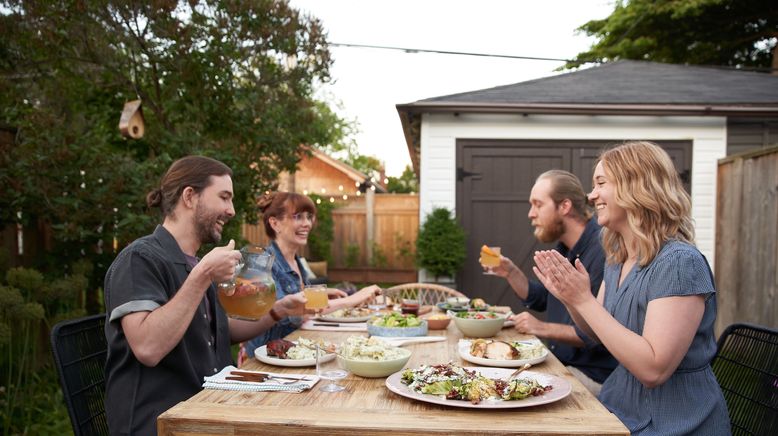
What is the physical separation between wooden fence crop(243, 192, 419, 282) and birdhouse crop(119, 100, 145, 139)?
930 centimetres

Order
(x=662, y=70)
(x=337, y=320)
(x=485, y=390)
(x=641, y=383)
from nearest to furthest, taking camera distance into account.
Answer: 1. (x=485, y=390)
2. (x=641, y=383)
3. (x=337, y=320)
4. (x=662, y=70)

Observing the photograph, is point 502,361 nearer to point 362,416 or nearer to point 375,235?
point 362,416

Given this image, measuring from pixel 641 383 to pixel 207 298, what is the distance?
161cm

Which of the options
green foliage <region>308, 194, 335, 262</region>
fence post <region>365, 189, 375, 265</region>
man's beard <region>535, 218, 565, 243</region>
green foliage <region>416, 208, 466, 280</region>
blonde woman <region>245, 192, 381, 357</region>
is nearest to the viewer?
man's beard <region>535, 218, 565, 243</region>

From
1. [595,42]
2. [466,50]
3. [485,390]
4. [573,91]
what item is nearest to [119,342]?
[485,390]

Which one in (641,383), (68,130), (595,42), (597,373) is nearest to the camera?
(641,383)

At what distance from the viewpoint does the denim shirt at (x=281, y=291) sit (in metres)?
2.99

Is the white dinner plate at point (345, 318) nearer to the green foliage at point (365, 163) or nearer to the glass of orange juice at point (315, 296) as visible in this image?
the glass of orange juice at point (315, 296)

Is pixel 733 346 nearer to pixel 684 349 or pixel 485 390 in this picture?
pixel 684 349

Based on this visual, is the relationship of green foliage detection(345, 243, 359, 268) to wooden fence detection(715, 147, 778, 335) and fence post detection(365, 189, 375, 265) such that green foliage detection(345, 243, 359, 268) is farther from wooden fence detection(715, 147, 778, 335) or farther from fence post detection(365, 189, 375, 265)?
wooden fence detection(715, 147, 778, 335)

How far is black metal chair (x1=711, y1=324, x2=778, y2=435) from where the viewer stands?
6.51 ft

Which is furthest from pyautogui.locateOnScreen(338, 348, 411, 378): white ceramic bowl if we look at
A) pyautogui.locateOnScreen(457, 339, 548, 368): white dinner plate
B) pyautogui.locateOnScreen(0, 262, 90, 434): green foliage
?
pyautogui.locateOnScreen(0, 262, 90, 434): green foliage

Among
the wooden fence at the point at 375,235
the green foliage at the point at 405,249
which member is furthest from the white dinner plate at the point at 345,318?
the wooden fence at the point at 375,235

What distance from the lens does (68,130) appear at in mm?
4004
